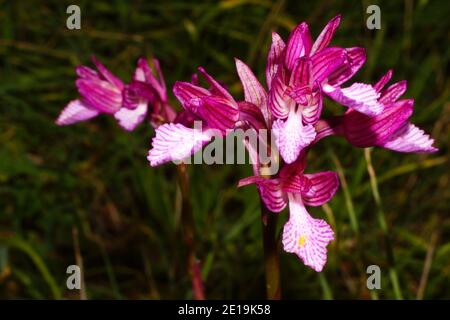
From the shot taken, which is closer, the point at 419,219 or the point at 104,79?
the point at 104,79

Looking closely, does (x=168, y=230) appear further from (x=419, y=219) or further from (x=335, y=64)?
(x=335, y=64)

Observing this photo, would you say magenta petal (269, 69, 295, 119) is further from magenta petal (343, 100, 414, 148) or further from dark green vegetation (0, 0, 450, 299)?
dark green vegetation (0, 0, 450, 299)

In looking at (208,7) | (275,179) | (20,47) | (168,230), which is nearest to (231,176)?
(168,230)

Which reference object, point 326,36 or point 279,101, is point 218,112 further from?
point 326,36

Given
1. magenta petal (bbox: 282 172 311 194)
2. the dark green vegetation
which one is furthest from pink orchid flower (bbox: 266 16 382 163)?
the dark green vegetation

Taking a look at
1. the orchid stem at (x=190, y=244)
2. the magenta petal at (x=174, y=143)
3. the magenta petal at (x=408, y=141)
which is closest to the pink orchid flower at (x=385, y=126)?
the magenta petal at (x=408, y=141)

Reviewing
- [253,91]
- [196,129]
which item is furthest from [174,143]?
[253,91]

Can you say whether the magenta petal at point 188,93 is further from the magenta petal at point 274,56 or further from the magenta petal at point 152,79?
the magenta petal at point 152,79

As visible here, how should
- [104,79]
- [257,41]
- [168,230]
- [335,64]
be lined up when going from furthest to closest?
[257,41] → [168,230] → [104,79] → [335,64]
